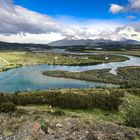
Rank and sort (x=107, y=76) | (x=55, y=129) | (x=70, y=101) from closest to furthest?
(x=55, y=129) → (x=70, y=101) → (x=107, y=76)

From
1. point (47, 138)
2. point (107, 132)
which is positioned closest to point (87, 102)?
point (107, 132)

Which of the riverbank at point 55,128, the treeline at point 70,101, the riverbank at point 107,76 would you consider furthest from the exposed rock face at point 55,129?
the riverbank at point 107,76

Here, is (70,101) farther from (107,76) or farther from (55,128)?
(107,76)

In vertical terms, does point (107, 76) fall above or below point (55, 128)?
below

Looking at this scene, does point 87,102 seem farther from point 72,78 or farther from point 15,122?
point 72,78

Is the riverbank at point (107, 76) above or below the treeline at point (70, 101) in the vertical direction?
below

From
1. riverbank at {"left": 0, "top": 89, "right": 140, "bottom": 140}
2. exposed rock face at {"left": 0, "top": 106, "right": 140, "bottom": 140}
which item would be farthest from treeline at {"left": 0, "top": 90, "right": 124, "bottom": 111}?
exposed rock face at {"left": 0, "top": 106, "right": 140, "bottom": 140}

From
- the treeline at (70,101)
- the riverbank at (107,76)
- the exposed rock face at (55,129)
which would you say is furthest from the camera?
the riverbank at (107,76)

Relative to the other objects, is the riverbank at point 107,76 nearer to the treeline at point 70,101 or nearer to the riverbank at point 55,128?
the treeline at point 70,101

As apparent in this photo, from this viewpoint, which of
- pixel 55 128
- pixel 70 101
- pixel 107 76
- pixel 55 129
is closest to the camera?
pixel 55 129

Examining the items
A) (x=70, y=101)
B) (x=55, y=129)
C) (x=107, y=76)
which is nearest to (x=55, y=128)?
(x=55, y=129)

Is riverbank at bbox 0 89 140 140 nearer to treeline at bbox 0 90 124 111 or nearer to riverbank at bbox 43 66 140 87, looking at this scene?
treeline at bbox 0 90 124 111
